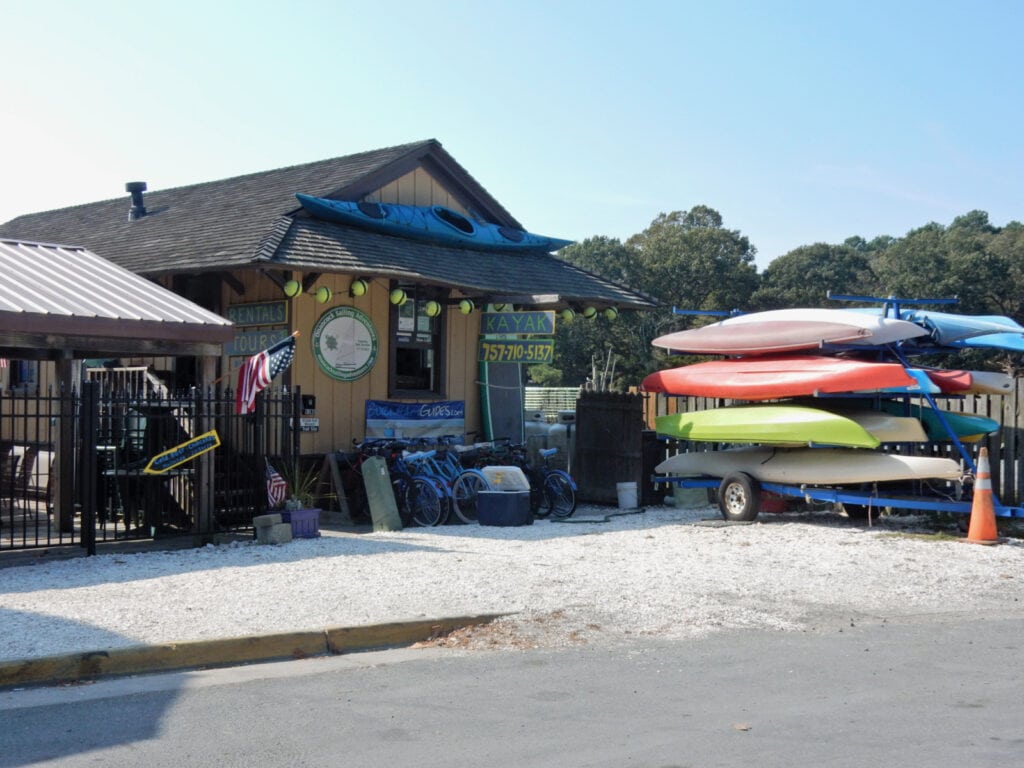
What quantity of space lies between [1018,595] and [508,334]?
9.43 meters

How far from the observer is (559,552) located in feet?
37.4

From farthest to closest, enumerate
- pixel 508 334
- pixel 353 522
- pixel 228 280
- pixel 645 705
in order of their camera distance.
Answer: pixel 508 334 → pixel 228 280 → pixel 353 522 → pixel 645 705

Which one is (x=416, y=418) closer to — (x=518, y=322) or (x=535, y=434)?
(x=518, y=322)

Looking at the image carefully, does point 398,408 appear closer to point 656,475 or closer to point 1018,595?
point 656,475

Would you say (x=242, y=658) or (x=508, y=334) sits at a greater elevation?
(x=508, y=334)

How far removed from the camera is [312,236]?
15.3m

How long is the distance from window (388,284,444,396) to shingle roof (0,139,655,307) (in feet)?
2.70

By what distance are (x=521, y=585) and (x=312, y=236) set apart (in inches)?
298

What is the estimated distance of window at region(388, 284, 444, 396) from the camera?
53.9 feet

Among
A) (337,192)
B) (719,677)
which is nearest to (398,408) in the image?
(337,192)

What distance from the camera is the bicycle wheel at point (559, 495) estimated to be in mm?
14852

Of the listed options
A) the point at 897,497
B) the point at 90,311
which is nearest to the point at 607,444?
the point at 897,497

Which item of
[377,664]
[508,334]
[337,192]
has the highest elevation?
[337,192]

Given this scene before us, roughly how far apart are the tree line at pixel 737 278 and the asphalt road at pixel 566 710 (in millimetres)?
39030
